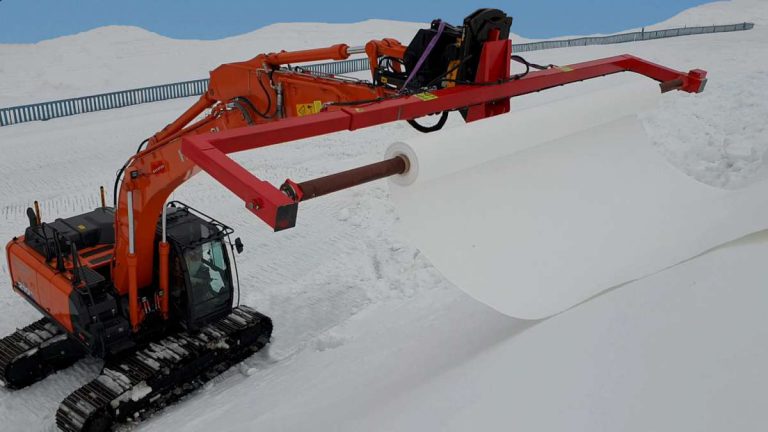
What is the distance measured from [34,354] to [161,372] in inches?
58.6

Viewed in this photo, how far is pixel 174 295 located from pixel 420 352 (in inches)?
105

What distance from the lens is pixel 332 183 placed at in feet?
11.4

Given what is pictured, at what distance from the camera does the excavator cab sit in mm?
6586

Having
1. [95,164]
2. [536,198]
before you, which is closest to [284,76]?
[536,198]

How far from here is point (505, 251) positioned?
5180 millimetres

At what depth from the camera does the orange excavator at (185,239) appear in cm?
514

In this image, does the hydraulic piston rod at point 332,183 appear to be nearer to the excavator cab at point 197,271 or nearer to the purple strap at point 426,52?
the purple strap at point 426,52

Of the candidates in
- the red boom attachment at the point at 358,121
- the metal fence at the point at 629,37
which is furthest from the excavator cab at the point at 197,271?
the metal fence at the point at 629,37

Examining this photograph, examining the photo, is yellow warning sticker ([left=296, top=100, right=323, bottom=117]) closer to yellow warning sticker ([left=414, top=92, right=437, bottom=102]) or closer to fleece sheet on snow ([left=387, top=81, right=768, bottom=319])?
yellow warning sticker ([left=414, top=92, right=437, bottom=102])

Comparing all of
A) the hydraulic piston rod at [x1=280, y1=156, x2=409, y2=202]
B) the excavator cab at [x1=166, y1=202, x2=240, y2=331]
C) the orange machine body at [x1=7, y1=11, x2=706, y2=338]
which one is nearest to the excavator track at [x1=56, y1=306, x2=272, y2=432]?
the excavator cab at [x1=166, y1=202, x2=240, y2=331]

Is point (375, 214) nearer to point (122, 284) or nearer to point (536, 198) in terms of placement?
point (122, 284)

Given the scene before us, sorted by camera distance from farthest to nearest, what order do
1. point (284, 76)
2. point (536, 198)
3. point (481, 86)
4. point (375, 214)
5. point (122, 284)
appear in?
1. point (375, 214)
2. point (122, 284)
3. point (284, 76)
4. point (536, 198)
5. point (481, 86)

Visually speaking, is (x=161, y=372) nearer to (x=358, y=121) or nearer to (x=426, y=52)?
(x=358, y=121)

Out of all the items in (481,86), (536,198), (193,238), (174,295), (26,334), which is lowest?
(26,334)
